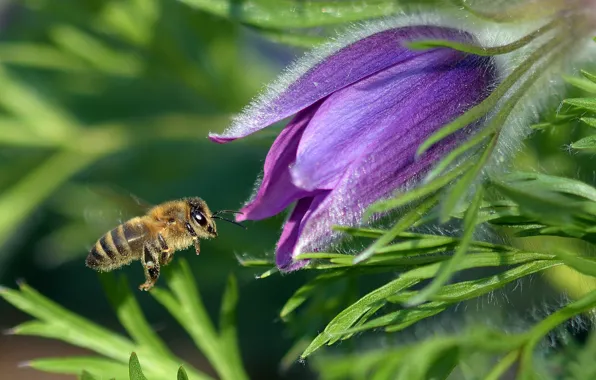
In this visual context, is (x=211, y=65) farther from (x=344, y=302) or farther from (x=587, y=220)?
(x=587, y=220)

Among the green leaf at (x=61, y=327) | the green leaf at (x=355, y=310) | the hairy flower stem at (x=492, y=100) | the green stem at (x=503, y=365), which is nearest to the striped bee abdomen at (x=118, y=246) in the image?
the green leaf at (x=61, y=327)

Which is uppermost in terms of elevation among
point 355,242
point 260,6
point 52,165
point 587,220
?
point 52,165

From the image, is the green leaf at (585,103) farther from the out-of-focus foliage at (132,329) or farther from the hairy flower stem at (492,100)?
the out-of-focus foliage at (132,329)

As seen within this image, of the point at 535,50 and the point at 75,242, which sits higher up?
the point at 75,242

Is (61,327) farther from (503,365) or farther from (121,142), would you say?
(121,142)

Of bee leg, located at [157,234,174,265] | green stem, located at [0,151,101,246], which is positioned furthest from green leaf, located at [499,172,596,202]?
green stem, located at [0,151,101,246]

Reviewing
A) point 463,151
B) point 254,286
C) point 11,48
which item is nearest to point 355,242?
point 463,151

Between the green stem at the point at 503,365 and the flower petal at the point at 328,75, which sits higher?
the flower petal at the point at 328,75
